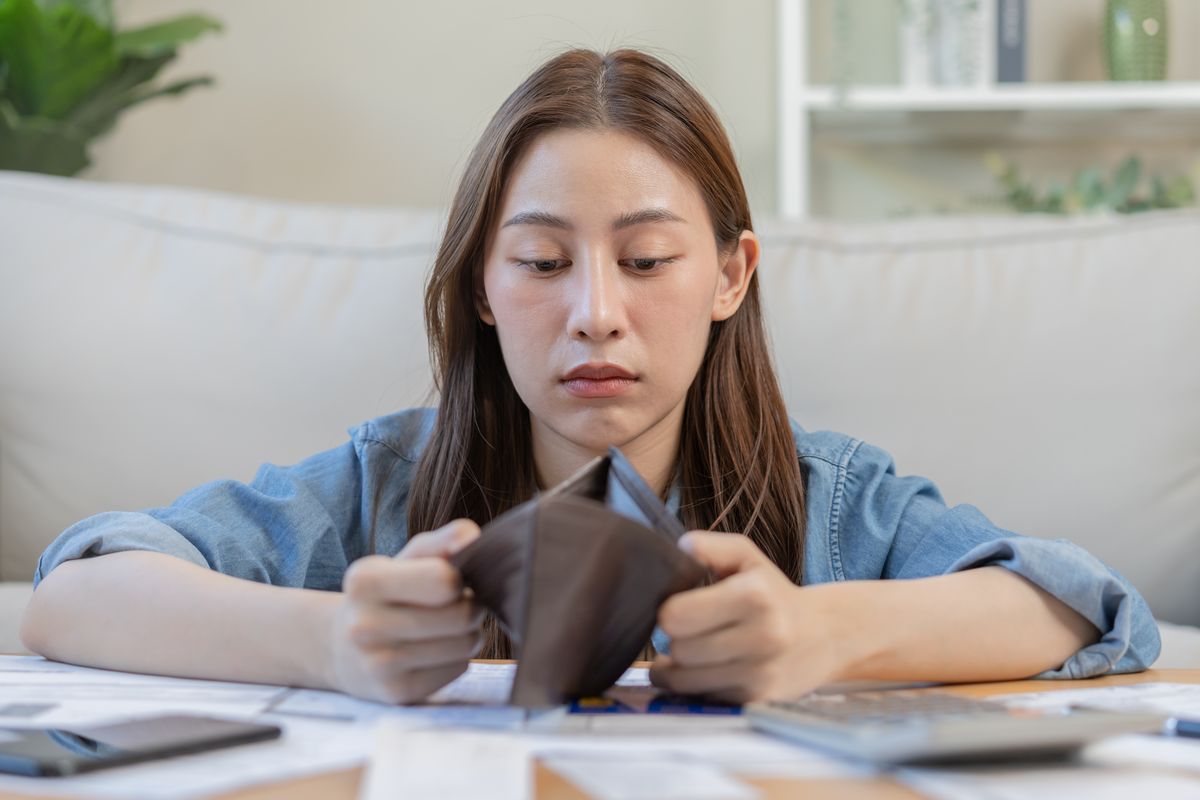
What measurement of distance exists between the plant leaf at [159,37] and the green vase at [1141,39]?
1.52 m

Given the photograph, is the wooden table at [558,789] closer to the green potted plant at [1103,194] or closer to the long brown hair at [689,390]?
the long brown hair at [689,390]

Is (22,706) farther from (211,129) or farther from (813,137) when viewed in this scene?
(813,137)

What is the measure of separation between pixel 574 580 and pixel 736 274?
0.67 metres

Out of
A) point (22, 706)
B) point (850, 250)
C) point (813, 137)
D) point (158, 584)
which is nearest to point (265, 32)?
point (813, 137)

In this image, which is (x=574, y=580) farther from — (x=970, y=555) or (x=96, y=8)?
(x=96, y=8)

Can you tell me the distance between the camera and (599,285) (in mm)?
963

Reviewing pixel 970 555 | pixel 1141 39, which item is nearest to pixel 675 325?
pixel 970 555

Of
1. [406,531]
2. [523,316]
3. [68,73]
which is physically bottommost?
[406,531]

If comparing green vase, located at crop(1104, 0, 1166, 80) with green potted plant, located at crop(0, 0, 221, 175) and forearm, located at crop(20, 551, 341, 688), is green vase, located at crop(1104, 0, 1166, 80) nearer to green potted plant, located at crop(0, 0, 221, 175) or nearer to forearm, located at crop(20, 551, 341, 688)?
green potted plant, located at crop(0, 0, 221, 175)

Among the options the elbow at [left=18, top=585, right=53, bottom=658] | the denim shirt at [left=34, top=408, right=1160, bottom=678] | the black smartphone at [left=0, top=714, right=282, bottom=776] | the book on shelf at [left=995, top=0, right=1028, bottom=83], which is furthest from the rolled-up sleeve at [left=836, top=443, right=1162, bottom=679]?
the book on shelf at [left=995, top=0, right=1028, bottom=83]

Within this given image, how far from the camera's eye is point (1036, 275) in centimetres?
139

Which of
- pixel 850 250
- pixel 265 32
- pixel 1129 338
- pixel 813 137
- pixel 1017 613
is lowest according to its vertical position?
pixel 1017 613

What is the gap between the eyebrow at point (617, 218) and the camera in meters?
0.99

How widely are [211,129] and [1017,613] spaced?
180 cm
